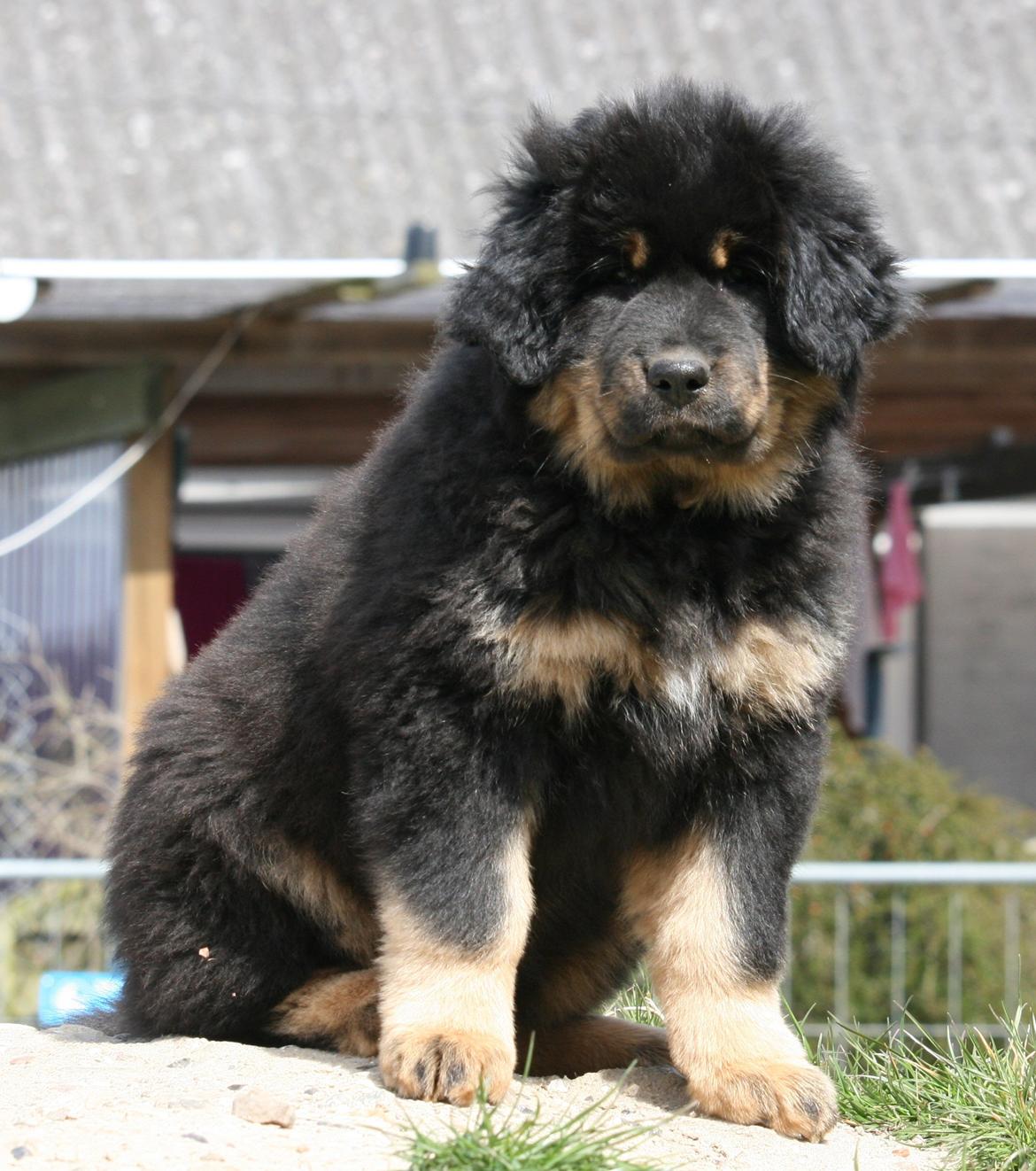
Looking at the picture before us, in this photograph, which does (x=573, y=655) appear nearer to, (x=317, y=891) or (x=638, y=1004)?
(x=317, y=891)

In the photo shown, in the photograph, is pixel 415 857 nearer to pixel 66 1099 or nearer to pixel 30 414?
pixel 66 1099

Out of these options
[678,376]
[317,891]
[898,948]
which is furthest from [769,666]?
[898,948]

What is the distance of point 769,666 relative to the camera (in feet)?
10.5

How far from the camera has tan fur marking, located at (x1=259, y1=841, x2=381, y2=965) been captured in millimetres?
3492

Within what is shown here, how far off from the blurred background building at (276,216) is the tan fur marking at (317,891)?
3122 mm

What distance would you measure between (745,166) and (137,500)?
4955mm

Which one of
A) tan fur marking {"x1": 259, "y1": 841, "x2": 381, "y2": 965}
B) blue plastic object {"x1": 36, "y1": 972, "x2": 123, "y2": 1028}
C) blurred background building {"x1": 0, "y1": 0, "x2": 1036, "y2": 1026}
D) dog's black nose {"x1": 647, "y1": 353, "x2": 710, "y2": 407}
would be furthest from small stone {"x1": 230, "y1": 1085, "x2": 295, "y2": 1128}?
blurred background building {"x1": 0, "y1": 0, "x2": 1036, "y2": 1026}

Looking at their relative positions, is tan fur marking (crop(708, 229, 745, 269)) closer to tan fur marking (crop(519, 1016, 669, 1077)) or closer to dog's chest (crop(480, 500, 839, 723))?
dog's chest (crop(480, 500, 839, 723))

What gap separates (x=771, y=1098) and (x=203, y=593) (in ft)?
25.4

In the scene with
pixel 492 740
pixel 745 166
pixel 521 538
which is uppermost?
pixel 745 166

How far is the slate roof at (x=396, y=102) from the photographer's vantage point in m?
7.14

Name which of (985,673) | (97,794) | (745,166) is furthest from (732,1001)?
(985,673)

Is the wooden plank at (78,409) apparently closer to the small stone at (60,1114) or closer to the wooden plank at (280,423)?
the wooden plank at (280,423)

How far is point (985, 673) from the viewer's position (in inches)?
547
